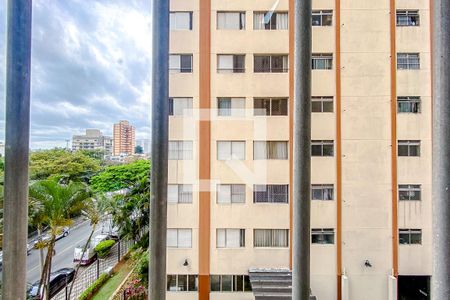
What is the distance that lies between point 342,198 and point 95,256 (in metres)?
3.63

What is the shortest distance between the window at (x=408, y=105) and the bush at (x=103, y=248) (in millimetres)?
4869

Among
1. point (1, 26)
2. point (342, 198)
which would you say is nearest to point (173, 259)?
point (342, 198)

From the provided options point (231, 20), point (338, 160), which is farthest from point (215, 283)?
point (231, 20)

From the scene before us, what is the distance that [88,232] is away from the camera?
8.84ft

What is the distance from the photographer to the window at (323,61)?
13.6ft

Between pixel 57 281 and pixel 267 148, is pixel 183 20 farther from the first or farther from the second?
pixel 57 281

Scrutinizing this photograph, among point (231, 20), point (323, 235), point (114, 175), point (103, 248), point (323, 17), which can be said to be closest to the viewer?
point (114, 175)

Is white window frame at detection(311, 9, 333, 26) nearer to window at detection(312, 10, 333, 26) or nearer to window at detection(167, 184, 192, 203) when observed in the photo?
window at detection(312, 10, 333, 26)

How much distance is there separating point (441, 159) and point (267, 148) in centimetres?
331

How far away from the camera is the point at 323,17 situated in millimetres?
4273

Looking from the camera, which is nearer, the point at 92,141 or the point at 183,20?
the point at 92,141

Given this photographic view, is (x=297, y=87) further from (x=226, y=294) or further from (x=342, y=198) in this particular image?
(x=226, y=294)

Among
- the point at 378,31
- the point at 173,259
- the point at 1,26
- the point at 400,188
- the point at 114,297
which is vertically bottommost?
the point at 114,297

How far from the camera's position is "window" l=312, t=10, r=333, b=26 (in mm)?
4219
